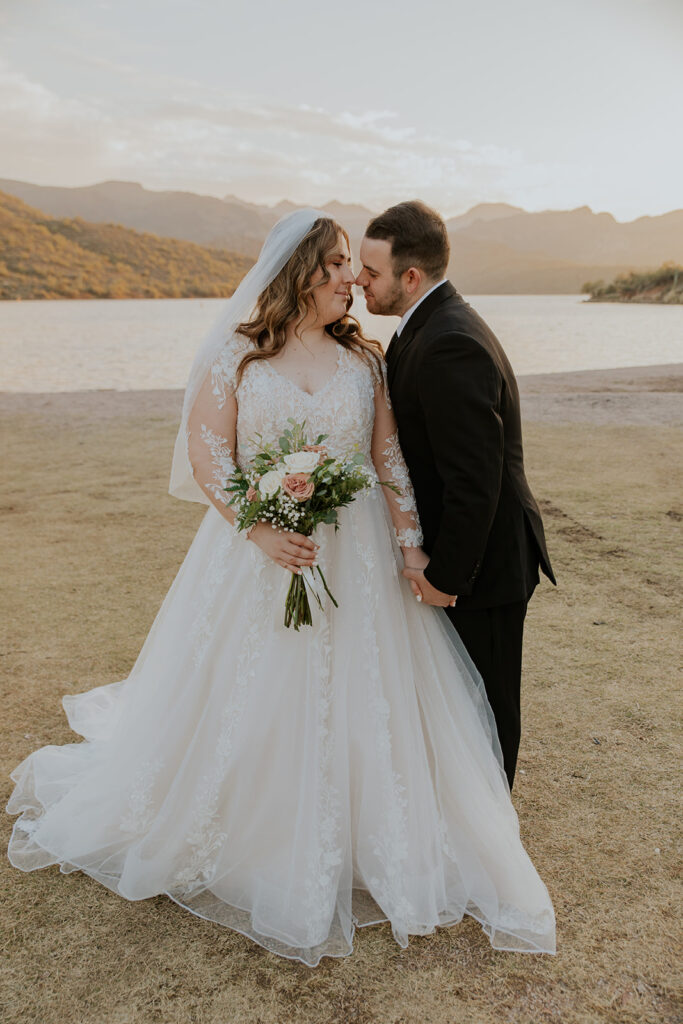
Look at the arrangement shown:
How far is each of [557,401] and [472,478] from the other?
38.1 feet

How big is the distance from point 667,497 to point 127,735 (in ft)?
20.3

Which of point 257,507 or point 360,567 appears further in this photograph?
point 360,567

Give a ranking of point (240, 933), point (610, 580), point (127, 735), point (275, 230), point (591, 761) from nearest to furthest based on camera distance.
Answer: point (240, 933), point (275, 230), point (127, 735), point (591, 761), point (610, 580)

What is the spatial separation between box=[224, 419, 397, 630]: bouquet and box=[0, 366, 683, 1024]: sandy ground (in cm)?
115

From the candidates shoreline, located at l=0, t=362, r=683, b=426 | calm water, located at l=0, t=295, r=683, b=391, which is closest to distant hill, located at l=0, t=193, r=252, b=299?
calm water, located at l=0, t=295, r=683, b=391

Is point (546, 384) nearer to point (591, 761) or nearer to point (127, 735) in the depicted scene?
point (591, 761)

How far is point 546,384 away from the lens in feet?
52.9

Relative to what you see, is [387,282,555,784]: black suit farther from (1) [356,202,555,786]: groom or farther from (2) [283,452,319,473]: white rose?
(2) [283,452,319,473]: white rose

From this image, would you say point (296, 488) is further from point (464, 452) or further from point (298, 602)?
point (464, 452)

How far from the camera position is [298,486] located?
2348 millimetres

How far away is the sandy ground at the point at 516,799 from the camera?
2342 millimetres

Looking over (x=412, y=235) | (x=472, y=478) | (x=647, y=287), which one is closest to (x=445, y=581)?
(x=472, y=478)

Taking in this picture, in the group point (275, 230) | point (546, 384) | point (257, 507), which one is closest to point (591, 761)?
point (257, 507)

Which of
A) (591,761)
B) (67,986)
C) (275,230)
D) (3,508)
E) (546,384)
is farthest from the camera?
(546,384)
